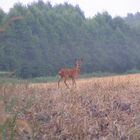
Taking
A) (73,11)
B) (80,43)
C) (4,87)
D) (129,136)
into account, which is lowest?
(129,136)

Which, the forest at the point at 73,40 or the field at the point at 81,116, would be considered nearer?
the field at the point at 81,116

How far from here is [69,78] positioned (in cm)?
1164

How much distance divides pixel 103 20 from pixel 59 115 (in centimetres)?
4526

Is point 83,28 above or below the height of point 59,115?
above

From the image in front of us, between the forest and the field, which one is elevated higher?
the forest

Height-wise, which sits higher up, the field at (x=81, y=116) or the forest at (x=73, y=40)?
the forest at (x=73, y=40)

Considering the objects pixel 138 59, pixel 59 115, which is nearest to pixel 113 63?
pixel 138 59

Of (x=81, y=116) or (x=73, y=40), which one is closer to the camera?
(x=81, y=116)

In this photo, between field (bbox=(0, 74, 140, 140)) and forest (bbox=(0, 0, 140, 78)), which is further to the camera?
forest (bbox=(0, 0, 140, 78))

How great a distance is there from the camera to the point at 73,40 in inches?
1716

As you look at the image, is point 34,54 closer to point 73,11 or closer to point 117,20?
point 73,11

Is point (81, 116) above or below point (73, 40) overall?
below

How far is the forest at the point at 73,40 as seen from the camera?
1452 inches

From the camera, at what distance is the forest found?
121 ft
